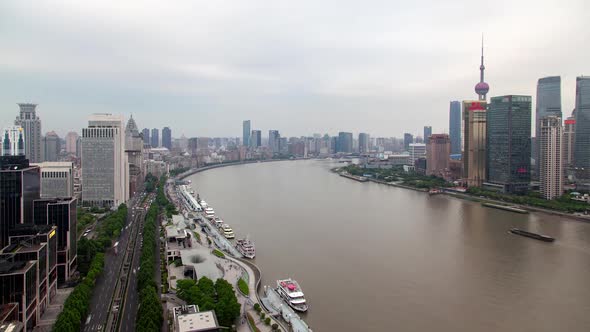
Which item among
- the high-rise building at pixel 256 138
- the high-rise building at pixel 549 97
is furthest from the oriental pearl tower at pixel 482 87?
the high-rise building at pixel 256 138

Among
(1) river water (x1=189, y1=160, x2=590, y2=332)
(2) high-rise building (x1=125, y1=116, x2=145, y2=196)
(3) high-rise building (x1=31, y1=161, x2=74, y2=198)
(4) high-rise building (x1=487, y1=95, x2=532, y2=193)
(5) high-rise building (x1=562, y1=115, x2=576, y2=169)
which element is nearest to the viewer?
(1) river water (x1=189, y1=160, x2=590, y2=332)

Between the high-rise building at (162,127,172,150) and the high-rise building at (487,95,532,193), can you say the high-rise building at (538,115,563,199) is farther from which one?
the high-rise building at (162,127,172,150)

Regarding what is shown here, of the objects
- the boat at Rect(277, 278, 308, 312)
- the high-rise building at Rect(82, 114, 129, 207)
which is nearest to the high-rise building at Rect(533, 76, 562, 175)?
the high-rise building at Rect(82, 114, 129, 207)

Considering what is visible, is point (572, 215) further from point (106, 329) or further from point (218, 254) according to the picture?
point (106, 329)

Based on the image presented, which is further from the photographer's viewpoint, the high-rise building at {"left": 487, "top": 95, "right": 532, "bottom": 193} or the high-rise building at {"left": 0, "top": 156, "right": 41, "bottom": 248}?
the high-rise building at {"left": 487, "top": 95, "right": 532, "bottom": 193}

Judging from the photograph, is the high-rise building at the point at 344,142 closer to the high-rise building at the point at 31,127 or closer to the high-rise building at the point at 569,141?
the high-rise building at the point at 569,141
